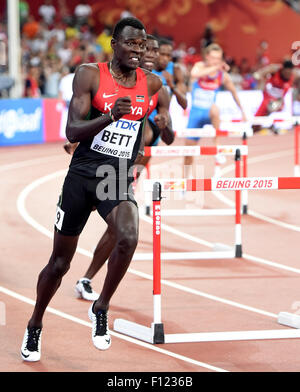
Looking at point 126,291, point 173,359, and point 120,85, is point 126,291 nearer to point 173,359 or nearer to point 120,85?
point 173,359

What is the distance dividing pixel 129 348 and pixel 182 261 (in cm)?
292

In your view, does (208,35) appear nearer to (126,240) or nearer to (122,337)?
(122,337)

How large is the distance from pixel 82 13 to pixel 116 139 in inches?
1028

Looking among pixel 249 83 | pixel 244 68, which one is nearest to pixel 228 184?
pixel 249 83

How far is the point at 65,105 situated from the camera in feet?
67.9

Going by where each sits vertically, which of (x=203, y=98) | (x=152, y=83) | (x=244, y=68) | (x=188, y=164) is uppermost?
(x=244, y=68)

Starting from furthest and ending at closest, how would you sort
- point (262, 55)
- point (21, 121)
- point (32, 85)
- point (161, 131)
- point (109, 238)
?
point (262, 55)
point (32, 85)
point (21, 121)
point (161, 131)
point (109, 238)

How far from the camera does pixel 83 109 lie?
199 inches

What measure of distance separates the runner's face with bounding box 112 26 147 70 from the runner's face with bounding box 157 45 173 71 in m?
4.60

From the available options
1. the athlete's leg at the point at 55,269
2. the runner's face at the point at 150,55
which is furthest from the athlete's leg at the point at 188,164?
the athlete's leg at the point at 55,269

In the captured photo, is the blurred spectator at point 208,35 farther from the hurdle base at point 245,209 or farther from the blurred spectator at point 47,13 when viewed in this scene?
the hurdle base at point 245,209

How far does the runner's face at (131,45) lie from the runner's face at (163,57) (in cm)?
460

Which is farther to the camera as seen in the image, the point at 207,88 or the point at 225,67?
the point at 207,88

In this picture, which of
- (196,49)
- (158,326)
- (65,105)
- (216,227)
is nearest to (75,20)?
(196,49)
